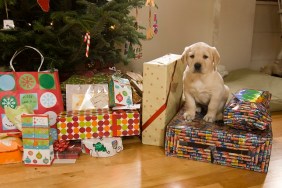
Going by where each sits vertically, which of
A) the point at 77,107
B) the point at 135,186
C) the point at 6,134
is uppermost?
the point at 77,107

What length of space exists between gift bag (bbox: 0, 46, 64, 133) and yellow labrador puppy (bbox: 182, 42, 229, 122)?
713 millimetres

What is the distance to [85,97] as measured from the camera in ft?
4.92

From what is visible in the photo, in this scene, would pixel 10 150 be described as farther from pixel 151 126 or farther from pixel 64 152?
pixel 151 126

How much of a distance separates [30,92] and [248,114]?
111 centimetres

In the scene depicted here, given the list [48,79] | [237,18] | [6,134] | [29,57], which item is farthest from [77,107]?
[237,18]

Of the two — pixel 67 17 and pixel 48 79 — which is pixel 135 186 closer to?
pixel 48 79

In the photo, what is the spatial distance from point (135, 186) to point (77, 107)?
1.78 feet

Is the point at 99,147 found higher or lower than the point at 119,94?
lower

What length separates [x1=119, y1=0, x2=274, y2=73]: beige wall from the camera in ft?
8.23

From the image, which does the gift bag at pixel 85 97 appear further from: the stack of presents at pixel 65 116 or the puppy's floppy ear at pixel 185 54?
the puppy's floppy ear at pixel 185 54

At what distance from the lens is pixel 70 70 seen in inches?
71.9

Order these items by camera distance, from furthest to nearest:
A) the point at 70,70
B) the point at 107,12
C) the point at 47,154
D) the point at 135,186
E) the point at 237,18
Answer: the point at 237,18 → the point at 70,70 → the point at 107,12 → the point at 47,154 → the point at 135,186

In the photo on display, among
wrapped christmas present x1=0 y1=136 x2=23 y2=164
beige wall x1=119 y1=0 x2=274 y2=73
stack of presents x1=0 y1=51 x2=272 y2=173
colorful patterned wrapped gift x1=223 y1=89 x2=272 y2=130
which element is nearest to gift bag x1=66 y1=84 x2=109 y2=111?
stack of presents x1=0 y1=51 x2=272 y2=173

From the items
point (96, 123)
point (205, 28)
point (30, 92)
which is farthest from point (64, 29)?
point (205, 28)
